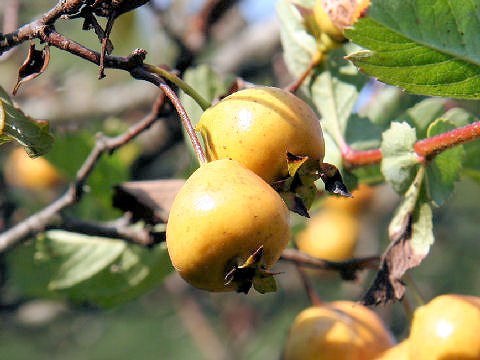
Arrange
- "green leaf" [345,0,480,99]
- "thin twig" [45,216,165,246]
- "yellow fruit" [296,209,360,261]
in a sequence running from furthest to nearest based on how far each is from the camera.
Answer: "yellow fruit" [296,209,360,261] → "thin twig" [45,216,165,246] → "green leaf" [345,0,480,99]

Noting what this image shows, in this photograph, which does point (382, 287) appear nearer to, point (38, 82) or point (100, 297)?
point (100, 297)

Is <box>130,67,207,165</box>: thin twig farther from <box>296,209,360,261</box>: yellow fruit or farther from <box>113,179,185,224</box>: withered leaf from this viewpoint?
<box>296,209,360,261</box>: yellow fruit

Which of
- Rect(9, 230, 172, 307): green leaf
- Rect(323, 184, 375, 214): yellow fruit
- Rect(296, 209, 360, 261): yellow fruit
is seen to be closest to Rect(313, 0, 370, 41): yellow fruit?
Rect(9, 230, 172, 307): green leaf

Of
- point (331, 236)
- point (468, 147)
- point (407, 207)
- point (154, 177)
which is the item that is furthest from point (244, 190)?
point (331, 236)

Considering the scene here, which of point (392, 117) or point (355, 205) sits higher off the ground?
point (392, 117)

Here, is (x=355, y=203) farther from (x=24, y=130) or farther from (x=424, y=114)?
(x=24, y=130)

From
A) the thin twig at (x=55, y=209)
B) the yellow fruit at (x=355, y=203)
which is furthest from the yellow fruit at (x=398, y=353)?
the yellow fruit at (x=355, y=203)

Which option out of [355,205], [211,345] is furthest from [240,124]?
[211,345]
